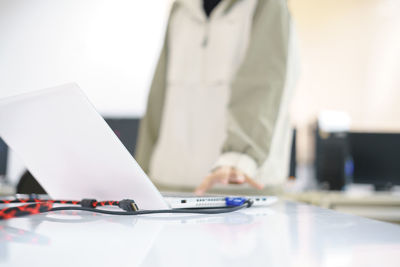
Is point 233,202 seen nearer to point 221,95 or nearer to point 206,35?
point 221,95

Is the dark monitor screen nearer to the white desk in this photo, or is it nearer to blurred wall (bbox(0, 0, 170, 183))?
blurred wall (bbox(0, 0, 170, 183))

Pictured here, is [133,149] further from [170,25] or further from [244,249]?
[244,249]

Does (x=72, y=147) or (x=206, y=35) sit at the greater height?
(x=206, y=35)

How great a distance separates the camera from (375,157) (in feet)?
8.86

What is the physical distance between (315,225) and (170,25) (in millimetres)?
969

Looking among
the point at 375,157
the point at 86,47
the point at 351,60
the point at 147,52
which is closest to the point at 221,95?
the point at 375,157

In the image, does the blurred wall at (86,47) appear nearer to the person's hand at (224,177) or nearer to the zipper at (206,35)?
the zipper at (206,35)

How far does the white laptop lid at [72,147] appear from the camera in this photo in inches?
16.2

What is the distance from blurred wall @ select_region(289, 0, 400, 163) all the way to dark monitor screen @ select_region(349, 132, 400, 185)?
1.48ft

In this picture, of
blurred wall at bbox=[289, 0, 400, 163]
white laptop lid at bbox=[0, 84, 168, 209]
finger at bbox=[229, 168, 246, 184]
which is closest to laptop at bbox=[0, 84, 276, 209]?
white laptop lid at bbox=[0, 84, 168, 209]

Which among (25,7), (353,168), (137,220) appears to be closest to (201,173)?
(137,220)

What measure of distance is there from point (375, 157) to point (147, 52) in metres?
2.02

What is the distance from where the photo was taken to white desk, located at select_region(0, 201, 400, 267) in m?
0.24

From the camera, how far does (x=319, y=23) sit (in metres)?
3.25
